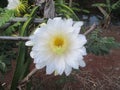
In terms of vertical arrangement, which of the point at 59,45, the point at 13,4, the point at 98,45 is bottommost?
the point at 98,45

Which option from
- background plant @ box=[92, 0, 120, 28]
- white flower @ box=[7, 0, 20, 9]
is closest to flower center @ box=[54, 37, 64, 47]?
white flower @ box=[7, 0, 20, 9]

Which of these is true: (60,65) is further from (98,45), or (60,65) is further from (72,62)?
(98,45)

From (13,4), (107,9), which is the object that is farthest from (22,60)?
(107,9)

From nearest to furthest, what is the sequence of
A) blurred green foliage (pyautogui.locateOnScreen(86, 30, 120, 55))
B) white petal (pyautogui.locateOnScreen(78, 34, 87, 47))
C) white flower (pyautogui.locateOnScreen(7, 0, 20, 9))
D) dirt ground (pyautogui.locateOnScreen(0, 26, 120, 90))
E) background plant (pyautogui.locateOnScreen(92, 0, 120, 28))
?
white petal (pyautogui.locateOnScreen(78, 34, 87, 47)) < blurred green foliage (pyautogui.locateOnScreen(86, 30, 120, 55)) < white flower (pyautogui.locateOnScreen(7, 0, 20, 9)) < dirt ground (pyautogui.locateOnScreen(0, 26, 120, 90)) < background plant (pyautogui.locateOnScreen(92, 0, 120, 28))

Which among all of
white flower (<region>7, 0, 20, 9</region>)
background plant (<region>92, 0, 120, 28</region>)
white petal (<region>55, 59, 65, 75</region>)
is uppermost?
white petal (<region>55, 59, 65, 75</region>)

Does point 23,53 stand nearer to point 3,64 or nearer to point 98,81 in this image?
point 3,64

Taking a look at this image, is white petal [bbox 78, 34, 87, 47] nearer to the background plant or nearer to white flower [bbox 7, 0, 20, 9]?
white flower [bbox 7, 0, 20, 9]
